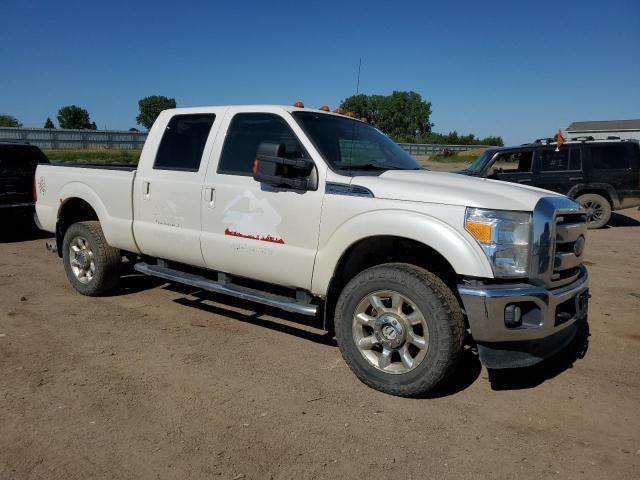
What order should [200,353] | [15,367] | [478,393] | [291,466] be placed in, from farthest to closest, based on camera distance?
1. [200,353]
2. [15,367]
3. [478,393]
4. [291,466]

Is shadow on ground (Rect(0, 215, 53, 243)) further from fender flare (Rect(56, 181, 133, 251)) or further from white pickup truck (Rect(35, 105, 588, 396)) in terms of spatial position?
white pickup truck (Rect(35, 105, 588, 396))

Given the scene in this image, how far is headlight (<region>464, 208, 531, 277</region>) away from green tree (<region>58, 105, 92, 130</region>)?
115291 millimetres

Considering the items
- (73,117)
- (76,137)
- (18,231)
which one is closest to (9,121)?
(73,117)

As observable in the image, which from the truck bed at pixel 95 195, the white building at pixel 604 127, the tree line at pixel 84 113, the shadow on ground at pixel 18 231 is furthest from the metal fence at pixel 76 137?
the tree line at pixel 84 113

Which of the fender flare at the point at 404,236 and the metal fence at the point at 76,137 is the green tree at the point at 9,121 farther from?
the fender flare at the point at 404,236

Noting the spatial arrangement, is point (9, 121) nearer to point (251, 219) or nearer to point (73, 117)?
point (73, 117)

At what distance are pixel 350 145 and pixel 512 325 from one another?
6.76 ft

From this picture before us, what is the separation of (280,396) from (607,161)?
1041 centimetres

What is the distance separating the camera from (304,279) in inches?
165

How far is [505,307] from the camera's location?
331 cm

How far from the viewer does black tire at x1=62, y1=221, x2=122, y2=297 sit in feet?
18.9

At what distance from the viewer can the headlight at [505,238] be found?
132 inches

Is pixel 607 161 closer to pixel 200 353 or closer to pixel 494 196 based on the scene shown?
pixel 494 196

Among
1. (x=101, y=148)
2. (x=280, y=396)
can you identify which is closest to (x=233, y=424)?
(x=280, y=396)
